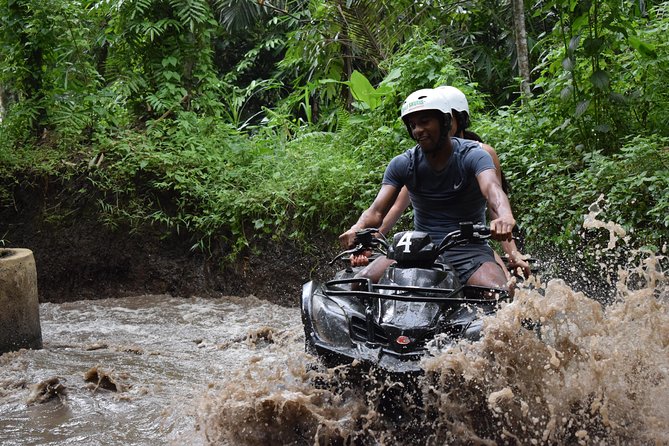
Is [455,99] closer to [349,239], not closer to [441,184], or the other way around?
[441,184]

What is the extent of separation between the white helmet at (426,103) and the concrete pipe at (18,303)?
3.49 m

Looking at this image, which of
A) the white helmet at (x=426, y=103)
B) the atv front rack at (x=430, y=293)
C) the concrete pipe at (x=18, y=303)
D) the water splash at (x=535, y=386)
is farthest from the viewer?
the concrete pipe at (x=18, y=303)

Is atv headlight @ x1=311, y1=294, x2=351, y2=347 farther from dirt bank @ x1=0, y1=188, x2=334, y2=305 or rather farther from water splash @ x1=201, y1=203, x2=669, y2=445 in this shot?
dirt bank @ x1=0, y1=188, x2=334, y2=305

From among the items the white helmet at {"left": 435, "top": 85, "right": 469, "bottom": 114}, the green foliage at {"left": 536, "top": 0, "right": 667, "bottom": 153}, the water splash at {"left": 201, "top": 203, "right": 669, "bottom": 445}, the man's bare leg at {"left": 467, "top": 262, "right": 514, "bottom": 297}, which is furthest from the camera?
the green foliage at {"left": 536, "top": 0, "right": 667, "bottom": 153}

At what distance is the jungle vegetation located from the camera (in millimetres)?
7262

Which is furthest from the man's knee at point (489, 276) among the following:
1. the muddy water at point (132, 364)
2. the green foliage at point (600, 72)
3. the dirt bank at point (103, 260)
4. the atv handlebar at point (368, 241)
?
the dirt bank at point (103, 260)

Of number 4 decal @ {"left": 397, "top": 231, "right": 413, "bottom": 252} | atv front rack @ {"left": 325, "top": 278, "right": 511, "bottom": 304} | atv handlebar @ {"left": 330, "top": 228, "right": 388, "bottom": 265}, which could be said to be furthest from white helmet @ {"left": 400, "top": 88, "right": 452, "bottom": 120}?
atv front rack @ {"left": 325, "top": 278, "right": 511, "bottom": 304}

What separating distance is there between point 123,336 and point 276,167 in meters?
3.37

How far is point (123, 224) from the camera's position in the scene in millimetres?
9852

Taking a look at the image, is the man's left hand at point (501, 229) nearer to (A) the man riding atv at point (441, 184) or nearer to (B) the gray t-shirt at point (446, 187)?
(A) the man riding atv at point (441, 184)

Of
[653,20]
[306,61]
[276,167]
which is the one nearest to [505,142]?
[653,20]

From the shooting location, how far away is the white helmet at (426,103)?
434cm

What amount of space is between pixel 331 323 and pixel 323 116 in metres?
9.35

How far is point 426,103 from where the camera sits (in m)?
4.34
